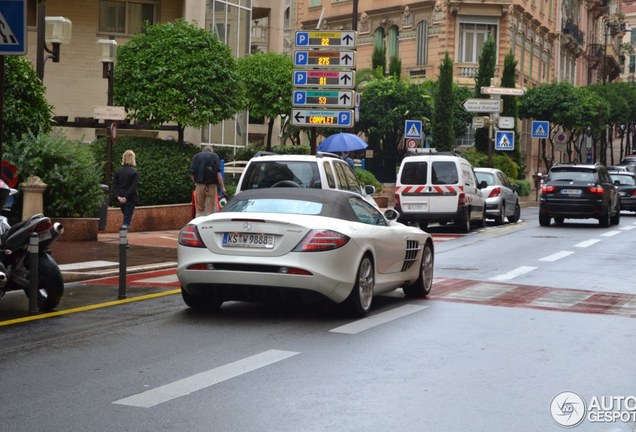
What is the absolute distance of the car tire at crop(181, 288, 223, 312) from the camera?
470 inches

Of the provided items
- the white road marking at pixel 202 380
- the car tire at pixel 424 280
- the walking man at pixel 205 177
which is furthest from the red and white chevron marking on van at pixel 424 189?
the white road marking at pixel 202 380

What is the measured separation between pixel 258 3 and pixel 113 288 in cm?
3149

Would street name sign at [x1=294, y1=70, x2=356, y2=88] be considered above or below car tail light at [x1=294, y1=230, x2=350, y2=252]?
above

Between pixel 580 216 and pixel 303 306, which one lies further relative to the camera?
pixel 580 216

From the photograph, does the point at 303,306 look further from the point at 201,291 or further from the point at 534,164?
the point at 534,164

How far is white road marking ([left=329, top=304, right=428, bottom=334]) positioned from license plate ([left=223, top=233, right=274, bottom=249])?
3.62ft

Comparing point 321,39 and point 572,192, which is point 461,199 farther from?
point 321,39

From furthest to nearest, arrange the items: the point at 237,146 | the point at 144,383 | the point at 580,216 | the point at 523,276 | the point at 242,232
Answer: the point at 237,146 → the point at 580,216 → the point at 523,276 → the point at 242,232 → the point at 144,383

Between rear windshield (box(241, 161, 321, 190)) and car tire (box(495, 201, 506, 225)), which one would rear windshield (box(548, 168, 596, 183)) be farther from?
rear windshield (box(241, 161, 321, 190))

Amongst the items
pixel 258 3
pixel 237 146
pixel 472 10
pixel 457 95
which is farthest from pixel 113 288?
pixel 472 10

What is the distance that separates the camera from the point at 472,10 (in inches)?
2392

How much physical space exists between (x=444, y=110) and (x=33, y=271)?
4191cm

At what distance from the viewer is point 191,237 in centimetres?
1166
